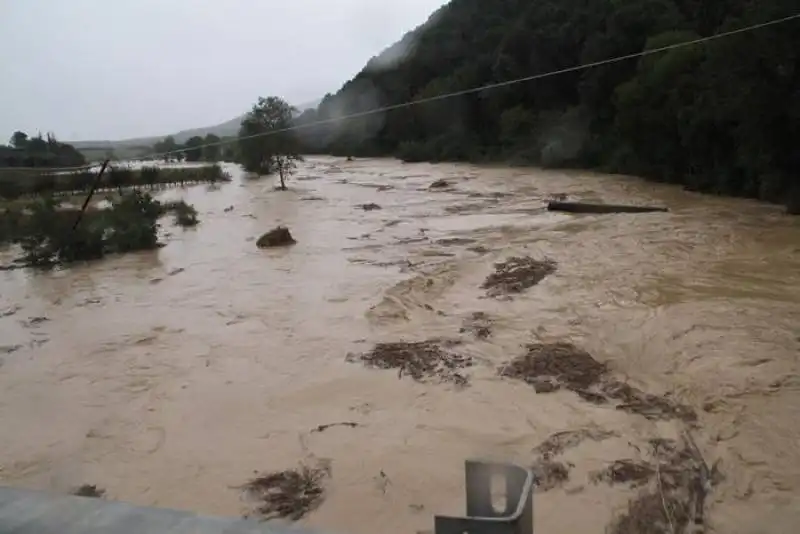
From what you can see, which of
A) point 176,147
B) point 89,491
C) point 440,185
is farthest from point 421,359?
point 440,185

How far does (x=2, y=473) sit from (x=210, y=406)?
56.7 inches

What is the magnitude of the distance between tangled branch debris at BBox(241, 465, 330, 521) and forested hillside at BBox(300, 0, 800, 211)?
12.1m

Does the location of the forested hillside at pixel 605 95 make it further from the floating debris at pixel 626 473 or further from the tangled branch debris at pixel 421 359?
the floating debris at pixel 626 473

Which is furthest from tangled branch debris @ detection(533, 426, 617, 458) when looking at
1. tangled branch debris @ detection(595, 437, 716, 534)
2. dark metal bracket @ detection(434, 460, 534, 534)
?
dark metal bracket @ detection(434, 460, 534, 534)

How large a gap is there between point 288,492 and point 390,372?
1.96 m

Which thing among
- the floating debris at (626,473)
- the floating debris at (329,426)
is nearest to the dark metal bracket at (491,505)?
the floating debris at (626,473)

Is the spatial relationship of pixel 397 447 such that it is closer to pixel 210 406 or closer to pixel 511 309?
pixel 210 406

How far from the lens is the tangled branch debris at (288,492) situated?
3.72 m

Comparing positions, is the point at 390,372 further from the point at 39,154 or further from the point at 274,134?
the point at 274,134

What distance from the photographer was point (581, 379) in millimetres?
5277

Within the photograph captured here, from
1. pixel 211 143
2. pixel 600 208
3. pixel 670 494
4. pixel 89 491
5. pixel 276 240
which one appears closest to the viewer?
pixel 670 494

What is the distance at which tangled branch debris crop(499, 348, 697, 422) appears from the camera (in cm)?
469

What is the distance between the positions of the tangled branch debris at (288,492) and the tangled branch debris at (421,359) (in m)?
1.62

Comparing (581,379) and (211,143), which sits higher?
(211,143)
